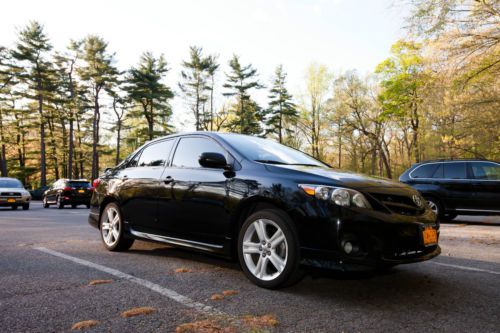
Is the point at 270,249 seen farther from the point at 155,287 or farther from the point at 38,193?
the point at 38,193

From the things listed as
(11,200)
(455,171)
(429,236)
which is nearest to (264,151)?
(429,236)

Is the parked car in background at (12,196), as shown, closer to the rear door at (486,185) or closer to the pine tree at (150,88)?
the rear door at (486,185)

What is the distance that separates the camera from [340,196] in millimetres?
3199

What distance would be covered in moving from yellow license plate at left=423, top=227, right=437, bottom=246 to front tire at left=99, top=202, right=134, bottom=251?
3.79m

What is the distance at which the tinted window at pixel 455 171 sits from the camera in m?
10.5

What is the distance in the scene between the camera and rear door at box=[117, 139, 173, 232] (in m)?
4.84

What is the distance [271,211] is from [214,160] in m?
0.88

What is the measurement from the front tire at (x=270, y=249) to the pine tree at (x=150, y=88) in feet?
126

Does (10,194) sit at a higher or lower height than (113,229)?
higher

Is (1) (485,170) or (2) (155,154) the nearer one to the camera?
(2) (155,154)

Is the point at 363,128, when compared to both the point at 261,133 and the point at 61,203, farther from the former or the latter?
the point at 61,203

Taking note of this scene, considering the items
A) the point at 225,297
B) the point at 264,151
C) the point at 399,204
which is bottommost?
the point at 225,297

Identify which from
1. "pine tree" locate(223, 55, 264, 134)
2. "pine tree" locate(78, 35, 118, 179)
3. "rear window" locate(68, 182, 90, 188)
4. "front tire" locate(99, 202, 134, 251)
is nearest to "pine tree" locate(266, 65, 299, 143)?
"pine tree" locate(223, 55, 264, 134)

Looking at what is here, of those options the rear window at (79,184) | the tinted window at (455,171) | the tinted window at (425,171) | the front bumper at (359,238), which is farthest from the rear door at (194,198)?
the rear window at (79,184)
